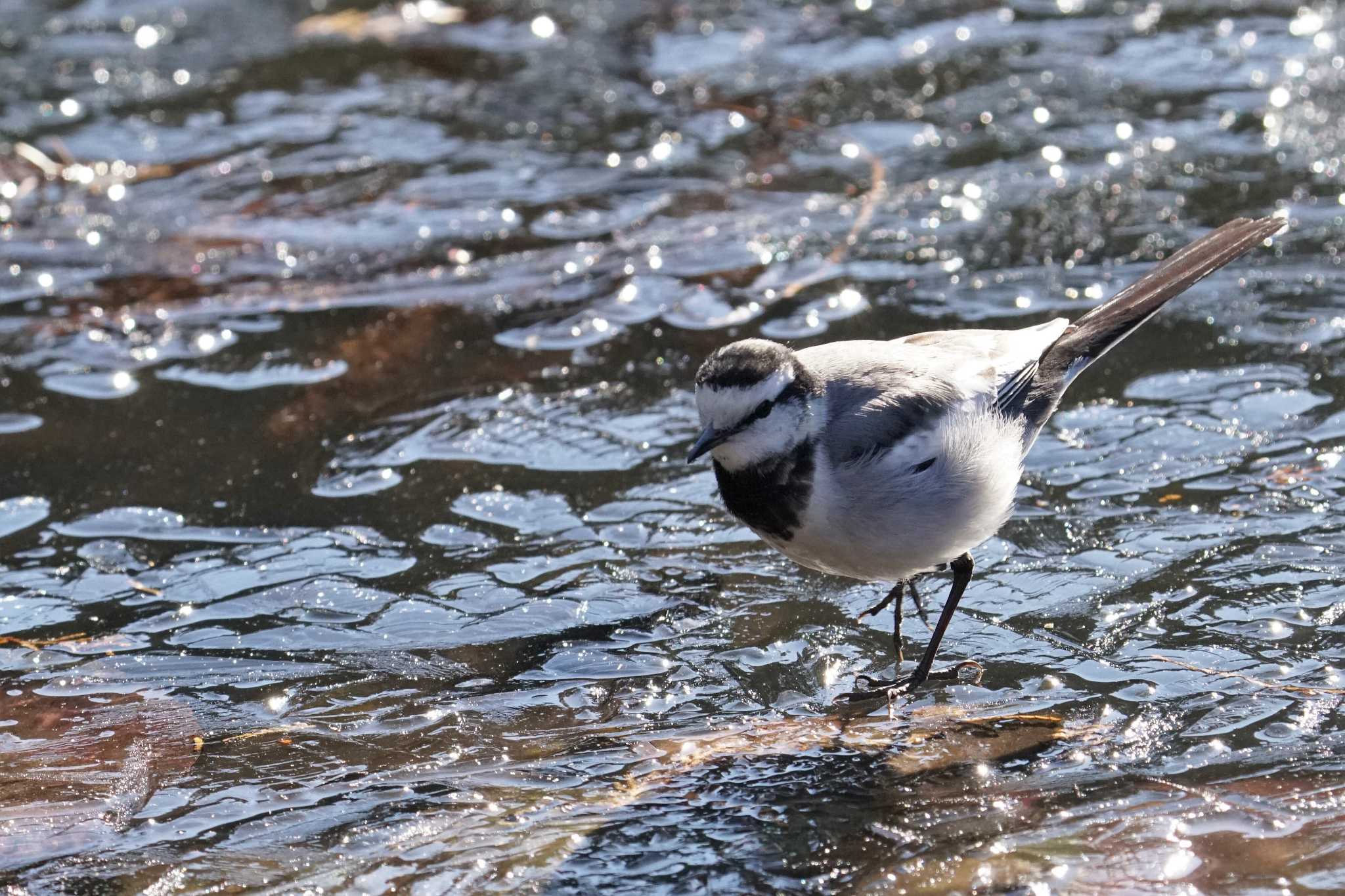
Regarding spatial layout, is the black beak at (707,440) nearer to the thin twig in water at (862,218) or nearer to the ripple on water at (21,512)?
the thin twig in water at (862,218)

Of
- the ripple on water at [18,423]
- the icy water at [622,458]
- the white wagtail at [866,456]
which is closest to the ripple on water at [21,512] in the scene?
the icy water at [622,458]

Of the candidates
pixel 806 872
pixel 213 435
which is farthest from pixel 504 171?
pixel 806 872

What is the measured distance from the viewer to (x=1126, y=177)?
861 centimetres

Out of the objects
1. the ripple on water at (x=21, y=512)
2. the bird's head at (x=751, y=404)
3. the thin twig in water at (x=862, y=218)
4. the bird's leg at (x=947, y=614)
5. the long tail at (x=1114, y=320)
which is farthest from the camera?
the thin twig in water at (x=862, y=218)

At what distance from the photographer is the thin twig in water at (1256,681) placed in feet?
14.9

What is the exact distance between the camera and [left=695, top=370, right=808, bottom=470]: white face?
479 cm

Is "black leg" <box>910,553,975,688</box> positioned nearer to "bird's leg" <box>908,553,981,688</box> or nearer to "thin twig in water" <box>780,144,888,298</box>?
"bird's leg" <box>908,553,981,688</box>


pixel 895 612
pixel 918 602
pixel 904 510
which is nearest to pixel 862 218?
pixel 918 602

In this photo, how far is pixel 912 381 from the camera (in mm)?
5191

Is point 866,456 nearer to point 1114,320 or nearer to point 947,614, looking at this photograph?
point 947,614

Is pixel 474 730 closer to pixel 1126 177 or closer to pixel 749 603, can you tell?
pixel 749 603

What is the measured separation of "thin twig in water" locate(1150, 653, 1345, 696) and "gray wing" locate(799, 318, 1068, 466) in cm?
109

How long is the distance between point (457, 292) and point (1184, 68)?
544 cm

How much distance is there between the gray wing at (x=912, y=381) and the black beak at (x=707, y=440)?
1.28 feet
